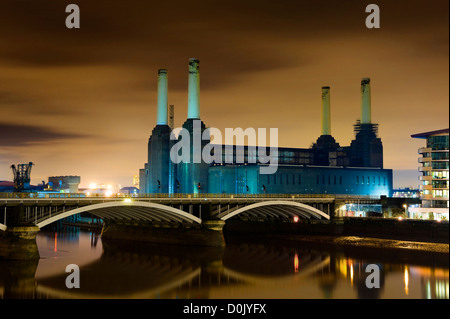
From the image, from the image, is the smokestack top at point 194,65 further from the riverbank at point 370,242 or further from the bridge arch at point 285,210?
the riverbank at point 370,242

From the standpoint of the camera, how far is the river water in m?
48.8

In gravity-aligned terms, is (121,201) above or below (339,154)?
below

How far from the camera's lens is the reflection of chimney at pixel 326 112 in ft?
510

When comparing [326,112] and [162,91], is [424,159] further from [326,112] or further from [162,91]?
[326,112]

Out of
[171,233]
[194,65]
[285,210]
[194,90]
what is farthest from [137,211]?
[194,65]

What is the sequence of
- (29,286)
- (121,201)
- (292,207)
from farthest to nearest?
(292,207) → (121,201) → (29,286)

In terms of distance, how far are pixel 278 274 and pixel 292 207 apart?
26.7 m

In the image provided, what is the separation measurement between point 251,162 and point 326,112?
25.3 meters

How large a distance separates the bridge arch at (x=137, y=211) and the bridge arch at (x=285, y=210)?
298 inches

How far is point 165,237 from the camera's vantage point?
78562 mm

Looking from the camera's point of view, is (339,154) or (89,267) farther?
(339,154)

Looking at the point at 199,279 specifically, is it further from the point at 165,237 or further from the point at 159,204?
the point at 165,237

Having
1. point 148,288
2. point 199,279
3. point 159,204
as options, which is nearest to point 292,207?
point 159,204

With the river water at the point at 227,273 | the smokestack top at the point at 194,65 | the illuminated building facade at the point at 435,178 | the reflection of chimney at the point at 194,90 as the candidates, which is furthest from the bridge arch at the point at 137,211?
the smokestack top at the point at 194,65
